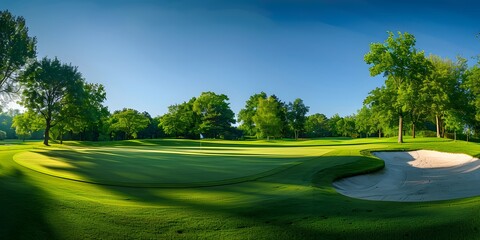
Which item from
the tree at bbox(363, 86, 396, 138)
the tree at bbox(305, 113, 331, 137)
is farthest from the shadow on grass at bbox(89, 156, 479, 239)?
the tree at bbox(305, 113, 331, 137)

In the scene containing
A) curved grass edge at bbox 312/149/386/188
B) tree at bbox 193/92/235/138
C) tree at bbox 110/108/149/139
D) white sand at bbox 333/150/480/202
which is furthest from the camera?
tree at bbox 193/92/235/138

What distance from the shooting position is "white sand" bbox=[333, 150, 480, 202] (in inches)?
389

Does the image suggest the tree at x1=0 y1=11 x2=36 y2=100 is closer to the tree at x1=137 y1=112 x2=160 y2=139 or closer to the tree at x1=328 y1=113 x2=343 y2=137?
the tree at x1=137 y1=112 x2=160 y2=139

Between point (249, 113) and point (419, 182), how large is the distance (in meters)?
78.4

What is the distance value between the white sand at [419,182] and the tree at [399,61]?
22069 millimetres

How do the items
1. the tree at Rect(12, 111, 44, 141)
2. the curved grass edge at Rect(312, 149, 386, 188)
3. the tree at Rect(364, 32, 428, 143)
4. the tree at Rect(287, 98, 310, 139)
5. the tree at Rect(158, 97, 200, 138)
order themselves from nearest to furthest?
the curved grass edge at Rect(312, 149, 386, 188) < the tree at Rect(364, 32, 428, 143) < the tree at Rect(12, 111, 44, 141) < the tree at Rect(158, 97, 200, 138) < the tree at Rect(287, 98, 310, 139)

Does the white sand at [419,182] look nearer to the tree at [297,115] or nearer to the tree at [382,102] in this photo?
the tree at [382,102]

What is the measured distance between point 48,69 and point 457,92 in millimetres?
65735

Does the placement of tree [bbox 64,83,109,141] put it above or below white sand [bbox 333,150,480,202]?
above

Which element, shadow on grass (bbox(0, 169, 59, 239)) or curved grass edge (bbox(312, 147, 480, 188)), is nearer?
shadow on grass (bbox(0, 169, 59, 239))

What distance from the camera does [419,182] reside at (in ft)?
40.7

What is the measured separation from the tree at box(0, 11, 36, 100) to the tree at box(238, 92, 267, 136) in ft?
205

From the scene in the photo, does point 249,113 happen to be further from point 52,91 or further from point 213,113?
point 52,91

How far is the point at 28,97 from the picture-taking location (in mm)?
40719
